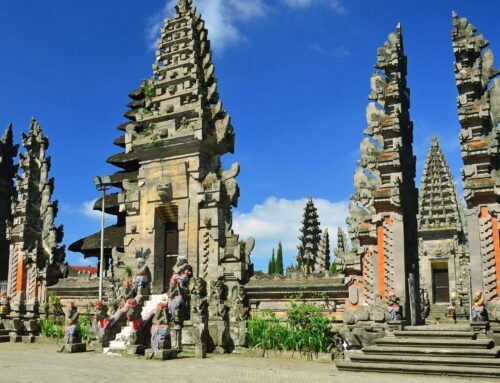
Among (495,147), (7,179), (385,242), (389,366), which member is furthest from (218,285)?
(7,179)

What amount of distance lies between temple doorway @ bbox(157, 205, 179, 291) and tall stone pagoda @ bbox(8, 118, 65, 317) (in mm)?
5976

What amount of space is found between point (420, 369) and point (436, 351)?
73 cm

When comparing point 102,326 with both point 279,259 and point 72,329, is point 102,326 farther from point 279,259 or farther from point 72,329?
point 279,259

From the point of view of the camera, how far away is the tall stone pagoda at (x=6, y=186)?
30281 mm

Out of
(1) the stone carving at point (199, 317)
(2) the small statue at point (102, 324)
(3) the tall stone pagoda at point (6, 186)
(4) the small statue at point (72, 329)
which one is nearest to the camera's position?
(1) the stone carving at point (199, 317)

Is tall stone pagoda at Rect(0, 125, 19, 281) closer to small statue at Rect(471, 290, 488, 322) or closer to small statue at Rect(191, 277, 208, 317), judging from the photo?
small statue at Rect(191, 277, 208, 317)

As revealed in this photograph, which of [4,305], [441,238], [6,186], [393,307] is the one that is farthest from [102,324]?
[441,238]

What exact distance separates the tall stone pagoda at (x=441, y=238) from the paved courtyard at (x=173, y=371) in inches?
775

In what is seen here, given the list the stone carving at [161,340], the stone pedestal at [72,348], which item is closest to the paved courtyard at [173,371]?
the stone carving at [161,340]

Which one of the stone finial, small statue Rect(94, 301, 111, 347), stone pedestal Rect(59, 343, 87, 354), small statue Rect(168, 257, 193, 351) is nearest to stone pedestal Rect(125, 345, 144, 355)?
small statue Rect(168, 257, 193, 351)

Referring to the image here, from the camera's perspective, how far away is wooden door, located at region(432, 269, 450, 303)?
106 feet

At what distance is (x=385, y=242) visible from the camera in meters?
16.2

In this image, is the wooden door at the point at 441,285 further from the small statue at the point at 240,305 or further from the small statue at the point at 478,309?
the small statue at the point at 478,309

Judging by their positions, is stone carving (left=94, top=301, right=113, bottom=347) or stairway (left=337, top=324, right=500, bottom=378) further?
stone carving (left=94, top=301, right=113, bottom=347)
